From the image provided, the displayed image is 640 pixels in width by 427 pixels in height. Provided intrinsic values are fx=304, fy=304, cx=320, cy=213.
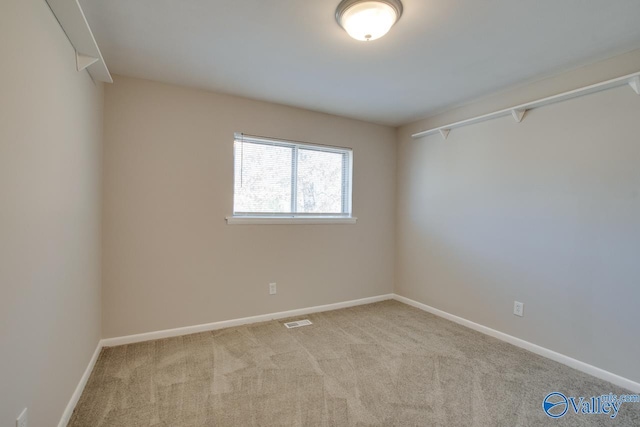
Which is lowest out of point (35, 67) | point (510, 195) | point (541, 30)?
point (510, 195)

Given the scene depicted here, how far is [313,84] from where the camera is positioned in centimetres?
279

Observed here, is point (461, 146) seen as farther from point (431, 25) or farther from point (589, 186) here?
point (431, 25)

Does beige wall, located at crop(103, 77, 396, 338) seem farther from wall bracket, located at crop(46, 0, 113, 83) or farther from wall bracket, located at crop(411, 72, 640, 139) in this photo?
wall bracket, located at crop(411, 72, 640, 139)

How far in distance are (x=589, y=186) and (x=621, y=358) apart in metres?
1.26

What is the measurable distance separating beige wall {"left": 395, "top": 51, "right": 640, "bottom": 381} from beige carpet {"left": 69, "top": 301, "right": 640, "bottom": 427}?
0.34m

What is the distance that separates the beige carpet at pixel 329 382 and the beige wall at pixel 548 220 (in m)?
0.34

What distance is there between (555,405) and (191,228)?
3.09m

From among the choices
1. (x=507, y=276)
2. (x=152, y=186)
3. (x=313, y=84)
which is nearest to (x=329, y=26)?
(x=313, y=84)

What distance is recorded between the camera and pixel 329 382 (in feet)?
6.98

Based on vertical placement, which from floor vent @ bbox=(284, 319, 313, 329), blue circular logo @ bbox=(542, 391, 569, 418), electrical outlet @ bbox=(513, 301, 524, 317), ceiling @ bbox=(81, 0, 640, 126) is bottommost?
blue circular logo @ bbox=(542, 391, 569, 418)

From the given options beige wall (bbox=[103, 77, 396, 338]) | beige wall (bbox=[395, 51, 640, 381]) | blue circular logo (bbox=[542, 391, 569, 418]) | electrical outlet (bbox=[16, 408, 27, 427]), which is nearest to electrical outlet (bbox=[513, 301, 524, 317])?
beige wall (bbox=[395, 51, 640, 381])

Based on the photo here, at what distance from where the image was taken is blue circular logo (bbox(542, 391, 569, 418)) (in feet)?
6.09

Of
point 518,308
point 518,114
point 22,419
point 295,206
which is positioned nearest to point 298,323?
point 295,206

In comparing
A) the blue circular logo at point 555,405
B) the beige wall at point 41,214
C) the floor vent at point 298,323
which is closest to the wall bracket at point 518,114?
the blue circular logo at point 555,405
